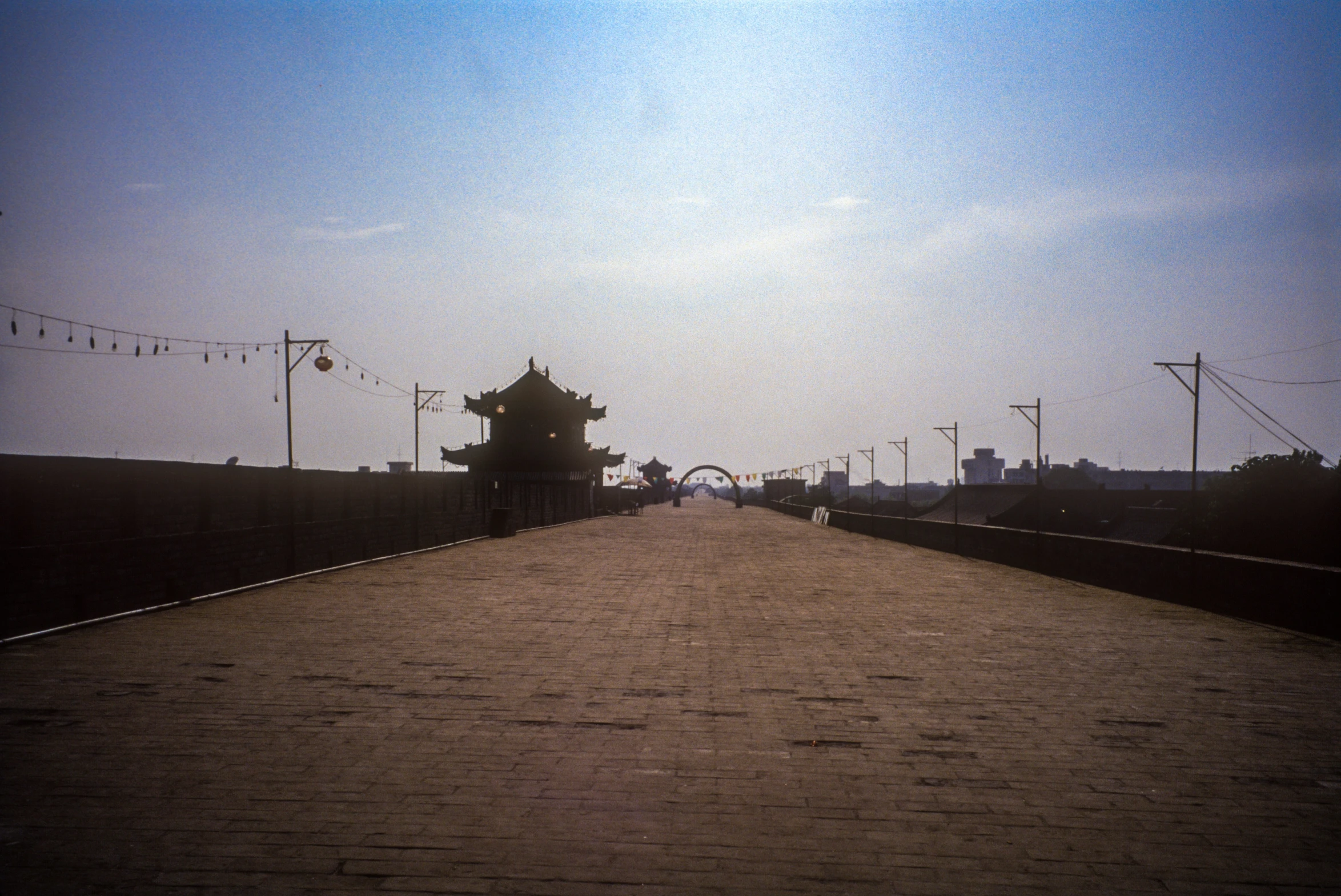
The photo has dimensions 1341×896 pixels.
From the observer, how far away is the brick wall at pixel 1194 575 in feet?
35.7

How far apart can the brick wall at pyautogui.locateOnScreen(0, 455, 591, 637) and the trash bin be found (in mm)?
10241

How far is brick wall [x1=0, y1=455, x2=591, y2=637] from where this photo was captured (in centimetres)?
1053

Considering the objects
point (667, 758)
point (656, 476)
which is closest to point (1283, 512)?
point (667, 758)

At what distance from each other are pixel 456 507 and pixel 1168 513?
56096 millimetres

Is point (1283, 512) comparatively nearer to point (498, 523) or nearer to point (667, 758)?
point (498, 523)

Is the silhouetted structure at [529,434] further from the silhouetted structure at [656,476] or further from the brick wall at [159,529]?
the silhouetted structure at [656,476]

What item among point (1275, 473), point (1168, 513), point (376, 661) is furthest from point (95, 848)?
point (1168, 513)

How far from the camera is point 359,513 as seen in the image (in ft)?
69.5

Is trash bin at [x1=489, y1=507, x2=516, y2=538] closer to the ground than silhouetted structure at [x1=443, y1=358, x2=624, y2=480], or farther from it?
closer to the ground

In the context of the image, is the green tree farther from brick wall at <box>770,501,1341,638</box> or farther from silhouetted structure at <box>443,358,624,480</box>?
silhouetted structure at <box>443,358,624,480</box>

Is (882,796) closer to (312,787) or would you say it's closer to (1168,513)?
(312,787)

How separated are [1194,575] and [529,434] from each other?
55.3 metres

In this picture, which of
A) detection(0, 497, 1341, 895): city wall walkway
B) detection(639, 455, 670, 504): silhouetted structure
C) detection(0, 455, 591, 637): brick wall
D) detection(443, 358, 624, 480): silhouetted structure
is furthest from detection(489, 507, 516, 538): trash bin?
detection(639, 455, 670, 504): silhouetted structure

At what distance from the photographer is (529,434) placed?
65.6 m
